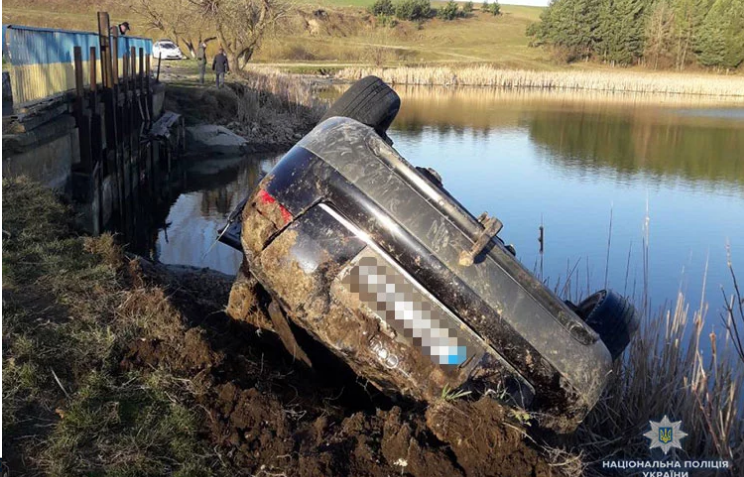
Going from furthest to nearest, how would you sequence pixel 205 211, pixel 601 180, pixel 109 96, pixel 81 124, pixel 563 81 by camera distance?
pixel 563 81 → pixel 601 180 → pixel 205 211 → pixel 109 96 → pixel 81 124

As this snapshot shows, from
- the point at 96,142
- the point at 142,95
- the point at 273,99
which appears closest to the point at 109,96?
the point at 96,142

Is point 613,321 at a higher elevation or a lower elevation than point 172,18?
lower

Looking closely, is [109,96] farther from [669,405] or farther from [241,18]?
[241,18]

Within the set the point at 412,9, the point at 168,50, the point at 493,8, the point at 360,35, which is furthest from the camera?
the point at 493,8

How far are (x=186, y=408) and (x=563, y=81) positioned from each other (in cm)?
4490

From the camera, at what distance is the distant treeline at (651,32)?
204 feet

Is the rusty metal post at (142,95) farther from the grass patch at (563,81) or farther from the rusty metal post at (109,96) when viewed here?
the grass patch at (563,81)

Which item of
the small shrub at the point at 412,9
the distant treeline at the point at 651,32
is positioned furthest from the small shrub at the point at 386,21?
the distant treeline at the point at 651,32

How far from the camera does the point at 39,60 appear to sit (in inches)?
342

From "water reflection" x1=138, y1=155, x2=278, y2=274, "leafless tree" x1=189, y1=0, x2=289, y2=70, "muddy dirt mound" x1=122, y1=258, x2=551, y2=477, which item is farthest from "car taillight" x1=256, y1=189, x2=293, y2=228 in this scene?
"leafless tree" x1=189, y1=0, x2=289, y2=70

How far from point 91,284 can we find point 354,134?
6.36 feet

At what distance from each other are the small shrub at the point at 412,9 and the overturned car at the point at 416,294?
290ft

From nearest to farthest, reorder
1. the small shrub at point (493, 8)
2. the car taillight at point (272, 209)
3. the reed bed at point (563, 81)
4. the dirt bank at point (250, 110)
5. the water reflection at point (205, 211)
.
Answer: the car taillight at point (272, 209) → the water reflection at point (205, 211) → the dirt bank at point (250, 110) → the reed bed at point (563, 81) → the small shrub at point (493, 8)

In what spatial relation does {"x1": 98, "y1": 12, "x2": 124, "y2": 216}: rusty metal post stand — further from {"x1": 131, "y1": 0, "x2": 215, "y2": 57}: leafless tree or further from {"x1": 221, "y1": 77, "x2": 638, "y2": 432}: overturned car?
{"x1": 131, "y1": 0, "x2": 215, "y2": 57}: leafless tree
